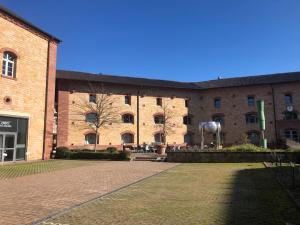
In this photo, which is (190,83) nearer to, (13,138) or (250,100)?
(250,100)

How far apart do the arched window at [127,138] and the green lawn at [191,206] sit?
26.7m

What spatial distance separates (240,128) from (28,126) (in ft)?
89.4

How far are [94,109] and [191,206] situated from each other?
28.5 meters

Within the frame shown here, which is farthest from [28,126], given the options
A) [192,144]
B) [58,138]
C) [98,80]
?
[192,144]

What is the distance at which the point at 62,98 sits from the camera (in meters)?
33.9

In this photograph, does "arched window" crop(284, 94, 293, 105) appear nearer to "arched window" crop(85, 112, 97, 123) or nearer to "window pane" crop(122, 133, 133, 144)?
"window pane" crop(122, 133, 133, 144)

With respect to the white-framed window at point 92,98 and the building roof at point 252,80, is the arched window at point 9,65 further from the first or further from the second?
the building roof at point 252,80

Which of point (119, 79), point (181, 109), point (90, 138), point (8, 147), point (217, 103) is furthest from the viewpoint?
point (217, 103)

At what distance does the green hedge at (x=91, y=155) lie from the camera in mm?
23373

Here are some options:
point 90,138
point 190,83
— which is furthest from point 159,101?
point 90,138

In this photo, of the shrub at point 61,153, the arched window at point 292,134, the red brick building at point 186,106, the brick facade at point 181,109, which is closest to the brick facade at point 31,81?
the shrub at point 61,153

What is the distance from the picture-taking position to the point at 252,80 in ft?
136

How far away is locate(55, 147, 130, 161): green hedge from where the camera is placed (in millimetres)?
23373

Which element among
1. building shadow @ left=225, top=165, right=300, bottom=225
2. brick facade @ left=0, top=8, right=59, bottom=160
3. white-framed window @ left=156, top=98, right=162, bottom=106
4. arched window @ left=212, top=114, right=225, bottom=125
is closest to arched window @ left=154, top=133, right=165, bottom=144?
white-framed window @ left=156, top=98, right=162, bottom=106
